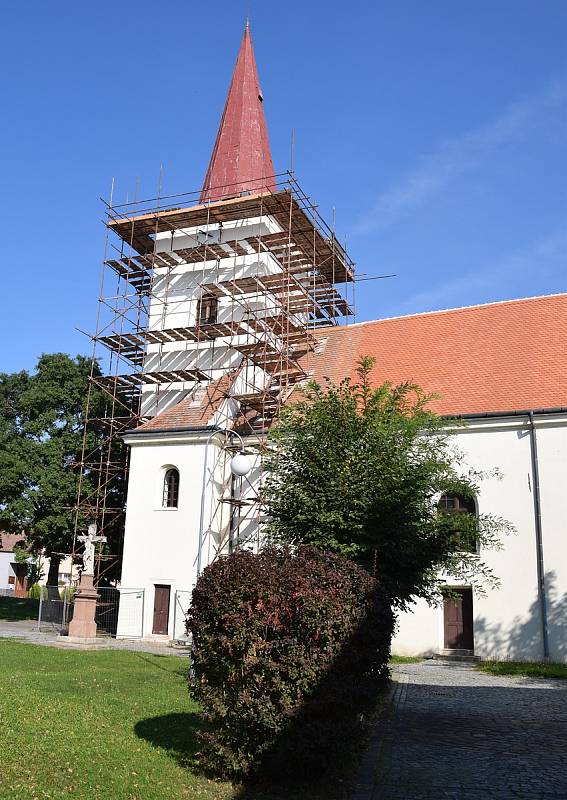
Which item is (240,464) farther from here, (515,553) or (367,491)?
(515,553)

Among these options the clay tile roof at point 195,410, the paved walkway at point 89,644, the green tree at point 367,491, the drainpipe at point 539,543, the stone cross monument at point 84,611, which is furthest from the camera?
the clay tile roof at point 195,410

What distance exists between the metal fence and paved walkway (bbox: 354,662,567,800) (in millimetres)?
12149

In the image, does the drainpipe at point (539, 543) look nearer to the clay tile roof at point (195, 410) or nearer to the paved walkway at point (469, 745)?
the paved walkway at point (469, 745)

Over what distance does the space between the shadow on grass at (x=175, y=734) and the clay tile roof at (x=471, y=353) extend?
39.0 feet

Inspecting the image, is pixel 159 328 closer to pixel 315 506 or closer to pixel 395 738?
pixel 315 506

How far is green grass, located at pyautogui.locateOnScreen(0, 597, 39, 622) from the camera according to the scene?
1236 inches

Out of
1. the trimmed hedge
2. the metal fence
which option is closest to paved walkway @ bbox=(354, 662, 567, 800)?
the trimmed hedge

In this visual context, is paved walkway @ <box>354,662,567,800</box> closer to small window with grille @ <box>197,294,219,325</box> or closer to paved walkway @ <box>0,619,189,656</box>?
paved walkway @ <box>0,619,189,656</box>

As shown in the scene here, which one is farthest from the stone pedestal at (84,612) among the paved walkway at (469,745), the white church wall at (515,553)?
the paved walkway at (469,745)

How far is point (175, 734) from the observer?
8.80 meters

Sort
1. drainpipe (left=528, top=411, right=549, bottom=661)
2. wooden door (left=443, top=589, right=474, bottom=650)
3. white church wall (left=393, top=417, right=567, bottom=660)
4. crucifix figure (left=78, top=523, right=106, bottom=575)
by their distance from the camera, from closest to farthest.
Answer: drainpipe (left=528, top=411, right=549, bottom=661), white church wall (left=393, top=417, right=567, bottom=660), wooden door (left=443, top=589, right=474, bottom=650), crucifix figure (left=78, top=523, right=106, bottom=575)

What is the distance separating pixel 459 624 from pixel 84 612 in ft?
35.5

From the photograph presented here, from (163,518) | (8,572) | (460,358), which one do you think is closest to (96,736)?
(163,518)

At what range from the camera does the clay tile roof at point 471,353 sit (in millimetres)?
21922
